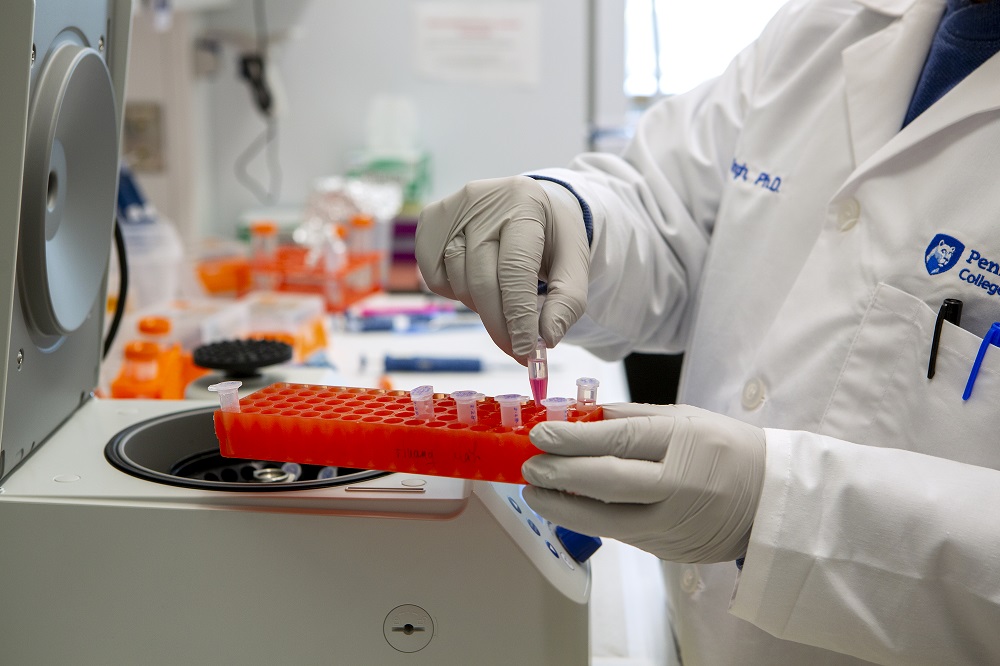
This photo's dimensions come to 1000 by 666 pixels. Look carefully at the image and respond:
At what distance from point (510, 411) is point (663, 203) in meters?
0.56

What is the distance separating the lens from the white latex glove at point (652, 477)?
1.96 feet

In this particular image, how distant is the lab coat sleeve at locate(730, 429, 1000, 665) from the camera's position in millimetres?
633

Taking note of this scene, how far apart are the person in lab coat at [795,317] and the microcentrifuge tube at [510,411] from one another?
0.03 m

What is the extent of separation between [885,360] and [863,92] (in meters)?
0.32

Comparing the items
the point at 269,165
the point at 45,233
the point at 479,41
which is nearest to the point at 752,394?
the point at 45,233

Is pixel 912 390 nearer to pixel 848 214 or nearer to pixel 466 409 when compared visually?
pixel 848 214

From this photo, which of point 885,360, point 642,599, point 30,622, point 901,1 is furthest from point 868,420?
point 30,622

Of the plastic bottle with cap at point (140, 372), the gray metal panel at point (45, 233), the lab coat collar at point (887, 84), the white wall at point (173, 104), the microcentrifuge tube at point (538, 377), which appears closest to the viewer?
the gray metal panel at point (45, 233)

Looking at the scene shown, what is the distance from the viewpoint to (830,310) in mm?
853

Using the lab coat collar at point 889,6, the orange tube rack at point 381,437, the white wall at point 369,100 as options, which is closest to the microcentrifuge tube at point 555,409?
the orange tube rack at point 381,437

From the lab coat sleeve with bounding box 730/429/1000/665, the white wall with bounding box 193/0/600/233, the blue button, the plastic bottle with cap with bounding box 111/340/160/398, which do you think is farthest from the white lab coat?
the white wall with bounding box 193/0/600/233

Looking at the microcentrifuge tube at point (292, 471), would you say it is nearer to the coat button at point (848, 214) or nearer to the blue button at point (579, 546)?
the blue button at point (579, 546)

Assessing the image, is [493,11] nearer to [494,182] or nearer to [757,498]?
[494,182]

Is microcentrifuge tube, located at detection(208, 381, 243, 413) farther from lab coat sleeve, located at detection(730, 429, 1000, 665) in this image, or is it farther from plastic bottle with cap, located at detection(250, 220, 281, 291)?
plastic bottle with cap, located at detection(250, 220, 281, 291)
